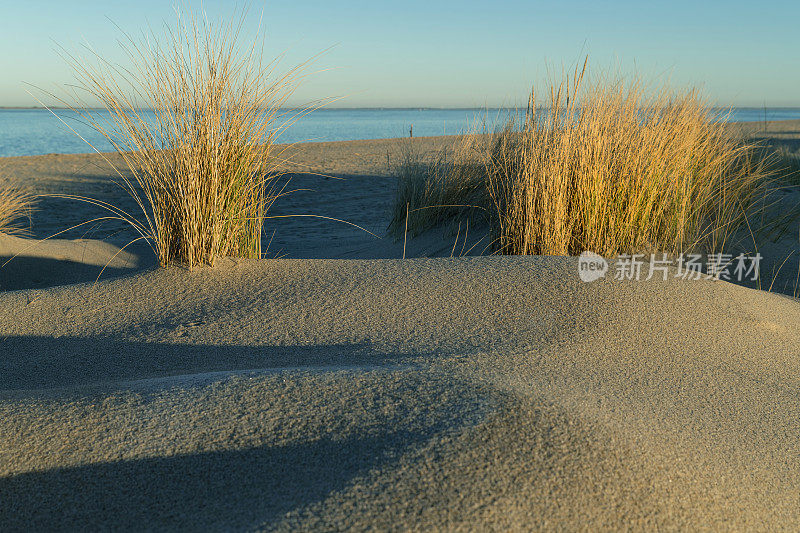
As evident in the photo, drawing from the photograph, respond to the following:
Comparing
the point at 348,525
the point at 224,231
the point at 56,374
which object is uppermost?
the point at 224,231

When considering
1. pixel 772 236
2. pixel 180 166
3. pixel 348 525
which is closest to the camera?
pixel 348 525

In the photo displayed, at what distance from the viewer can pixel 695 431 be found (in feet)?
5.73

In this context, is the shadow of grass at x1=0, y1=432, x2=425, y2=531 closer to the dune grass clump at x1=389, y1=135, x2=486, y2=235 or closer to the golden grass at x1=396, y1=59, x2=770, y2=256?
the golden grass at x1=396, y1=59, x2=770, y2=256

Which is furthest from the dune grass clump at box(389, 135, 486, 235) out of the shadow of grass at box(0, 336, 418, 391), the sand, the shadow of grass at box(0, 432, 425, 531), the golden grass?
the shadow of grass at box(0, 432, 425, 531)

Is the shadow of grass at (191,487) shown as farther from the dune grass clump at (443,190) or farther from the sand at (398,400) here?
the dune grass clump at (443,190)

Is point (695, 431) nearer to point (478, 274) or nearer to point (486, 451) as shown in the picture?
point (486, 451)

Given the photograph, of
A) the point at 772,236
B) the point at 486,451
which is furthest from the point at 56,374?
the point at 772,236

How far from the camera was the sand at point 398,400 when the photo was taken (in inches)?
53.2

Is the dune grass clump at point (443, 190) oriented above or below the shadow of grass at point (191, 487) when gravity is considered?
above

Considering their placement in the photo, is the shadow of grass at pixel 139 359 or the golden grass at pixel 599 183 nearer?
the shadow of grass at pixel 139 359

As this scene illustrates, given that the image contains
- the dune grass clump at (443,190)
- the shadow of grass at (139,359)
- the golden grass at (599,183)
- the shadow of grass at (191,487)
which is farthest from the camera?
the dune grass clump at (443,190)

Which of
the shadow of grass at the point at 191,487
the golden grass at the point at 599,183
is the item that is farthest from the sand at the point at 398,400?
the golden grass at the point at 599,183

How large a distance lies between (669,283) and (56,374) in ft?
8.62

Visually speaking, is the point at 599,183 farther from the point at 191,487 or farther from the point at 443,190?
the point at 191,487
